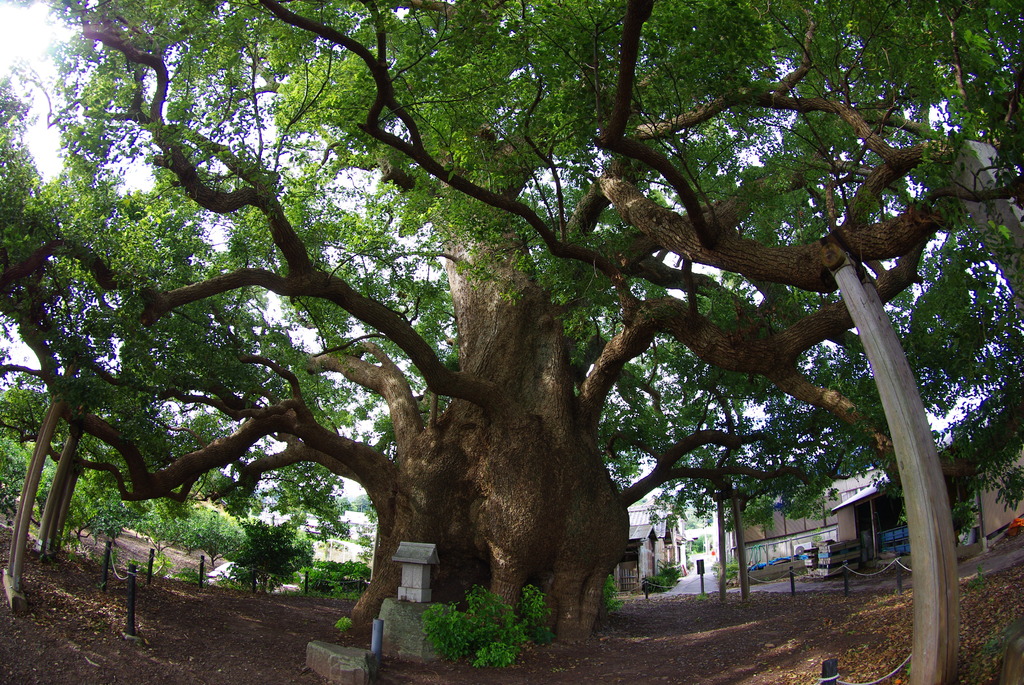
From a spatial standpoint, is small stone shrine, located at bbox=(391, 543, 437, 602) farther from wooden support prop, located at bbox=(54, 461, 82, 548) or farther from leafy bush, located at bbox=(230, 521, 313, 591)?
leafy bush, located at bbox=(230, 521, 313, 591)

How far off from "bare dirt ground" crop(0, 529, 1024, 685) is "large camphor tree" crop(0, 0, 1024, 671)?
4.89ft

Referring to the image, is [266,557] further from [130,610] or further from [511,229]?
[511,229]

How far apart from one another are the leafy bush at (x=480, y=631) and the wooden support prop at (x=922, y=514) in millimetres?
5700

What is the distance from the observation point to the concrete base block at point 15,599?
27.3 feet

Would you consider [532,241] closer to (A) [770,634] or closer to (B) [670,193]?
(B) [670,193]

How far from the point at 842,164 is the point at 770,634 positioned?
6.63 m

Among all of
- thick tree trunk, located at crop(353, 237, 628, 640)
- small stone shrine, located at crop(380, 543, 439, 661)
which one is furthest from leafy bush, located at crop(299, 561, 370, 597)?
small stone shrine, located at crop(380, 543, 439, 661)

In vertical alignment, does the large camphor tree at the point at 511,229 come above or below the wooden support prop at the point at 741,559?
above

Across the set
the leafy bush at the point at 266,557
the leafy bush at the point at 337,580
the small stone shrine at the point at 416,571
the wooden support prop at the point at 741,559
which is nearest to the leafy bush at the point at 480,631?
the small stone shrine at the point at 416,571

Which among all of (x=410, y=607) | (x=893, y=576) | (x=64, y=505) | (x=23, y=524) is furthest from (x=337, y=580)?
(x=893, y=576)

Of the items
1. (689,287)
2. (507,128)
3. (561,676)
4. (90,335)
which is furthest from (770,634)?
(90,335)

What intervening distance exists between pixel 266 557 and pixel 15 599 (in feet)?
30.8

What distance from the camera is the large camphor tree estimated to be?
752 cm

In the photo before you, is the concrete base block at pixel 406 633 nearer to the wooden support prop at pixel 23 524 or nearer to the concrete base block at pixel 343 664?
the concrete base block at pixel 343 664
